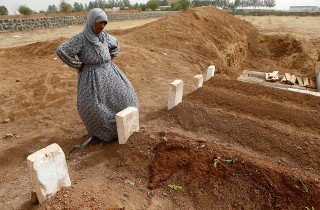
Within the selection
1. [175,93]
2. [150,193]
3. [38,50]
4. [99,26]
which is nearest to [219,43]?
[38,50]

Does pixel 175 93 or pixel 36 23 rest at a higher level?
pixel 36 23

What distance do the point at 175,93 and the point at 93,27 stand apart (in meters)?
2.17

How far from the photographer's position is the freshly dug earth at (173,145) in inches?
127

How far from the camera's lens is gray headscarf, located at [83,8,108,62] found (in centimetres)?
369

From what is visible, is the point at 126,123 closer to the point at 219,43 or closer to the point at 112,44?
the point at 112,44

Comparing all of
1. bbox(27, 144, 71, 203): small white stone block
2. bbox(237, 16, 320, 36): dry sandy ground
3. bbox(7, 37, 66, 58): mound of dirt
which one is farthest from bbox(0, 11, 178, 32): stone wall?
bbox(27, 144, 71, 203): small white stone block

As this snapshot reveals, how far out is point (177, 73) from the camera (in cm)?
898

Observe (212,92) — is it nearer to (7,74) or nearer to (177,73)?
(177,73)

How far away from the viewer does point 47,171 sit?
2.89m

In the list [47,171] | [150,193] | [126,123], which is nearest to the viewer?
[47,171]

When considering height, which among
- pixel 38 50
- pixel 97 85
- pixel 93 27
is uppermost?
pixel 93 27

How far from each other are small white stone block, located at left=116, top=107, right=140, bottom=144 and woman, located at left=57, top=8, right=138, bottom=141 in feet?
0.88

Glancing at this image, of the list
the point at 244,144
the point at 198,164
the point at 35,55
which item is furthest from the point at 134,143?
the point at 35,55

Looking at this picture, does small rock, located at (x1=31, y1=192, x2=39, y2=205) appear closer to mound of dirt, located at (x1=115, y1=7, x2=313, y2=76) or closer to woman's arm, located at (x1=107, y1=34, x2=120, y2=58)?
woman's arm, located at (x1=107, y1=34, x2=120, y2=58)
